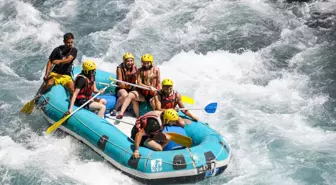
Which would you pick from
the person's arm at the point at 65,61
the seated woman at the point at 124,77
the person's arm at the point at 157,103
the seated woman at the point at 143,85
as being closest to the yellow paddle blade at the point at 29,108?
the person's arm at the point at 65,61

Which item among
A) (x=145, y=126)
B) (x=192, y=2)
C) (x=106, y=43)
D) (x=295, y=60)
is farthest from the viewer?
(x=192, y=2)

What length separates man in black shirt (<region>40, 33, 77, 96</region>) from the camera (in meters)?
8.88

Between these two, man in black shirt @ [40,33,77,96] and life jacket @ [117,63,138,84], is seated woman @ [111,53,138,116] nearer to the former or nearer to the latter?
life jacket @ [117,63,138,84]

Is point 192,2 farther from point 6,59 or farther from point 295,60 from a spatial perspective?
point 6,59

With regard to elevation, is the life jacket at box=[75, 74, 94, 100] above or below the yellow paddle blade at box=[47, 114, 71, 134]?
above

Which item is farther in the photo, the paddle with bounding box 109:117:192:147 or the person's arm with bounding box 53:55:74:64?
the person's arm with bounding box 53:55:74:64

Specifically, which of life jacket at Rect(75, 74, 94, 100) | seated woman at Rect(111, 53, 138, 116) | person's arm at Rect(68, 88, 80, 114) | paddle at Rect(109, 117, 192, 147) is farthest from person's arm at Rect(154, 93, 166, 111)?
person's arm at Rect(68, 88, 80, 114)

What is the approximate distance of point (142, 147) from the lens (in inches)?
300

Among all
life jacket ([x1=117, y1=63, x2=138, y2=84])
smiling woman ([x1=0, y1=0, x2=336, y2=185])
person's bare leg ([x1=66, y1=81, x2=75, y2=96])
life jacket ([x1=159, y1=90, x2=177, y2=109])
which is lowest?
smiling woman ([x1=0, y1=0, x2=336, y2=185])

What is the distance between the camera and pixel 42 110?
29.0ft

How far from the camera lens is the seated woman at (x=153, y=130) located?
749 centimetres

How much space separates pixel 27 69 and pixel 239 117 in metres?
5.16

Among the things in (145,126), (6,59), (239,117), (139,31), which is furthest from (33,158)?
(139,31)

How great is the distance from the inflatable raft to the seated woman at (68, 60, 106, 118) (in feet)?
0.61
